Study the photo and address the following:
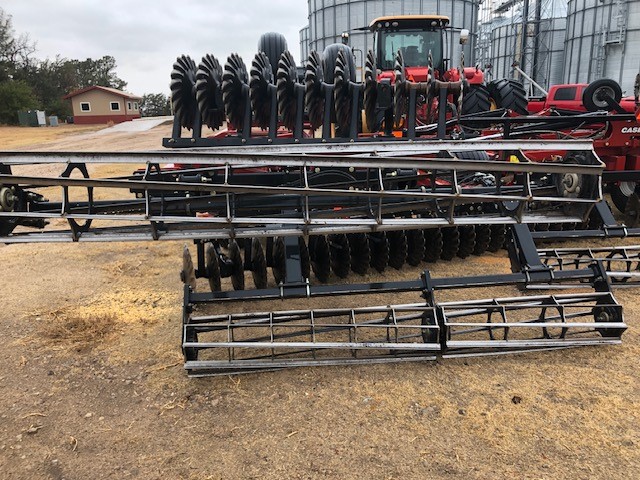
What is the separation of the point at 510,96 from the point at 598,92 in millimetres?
1497

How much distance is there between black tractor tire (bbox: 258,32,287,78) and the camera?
18.2 ft

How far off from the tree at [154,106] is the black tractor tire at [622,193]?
159 feet

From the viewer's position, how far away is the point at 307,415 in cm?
282


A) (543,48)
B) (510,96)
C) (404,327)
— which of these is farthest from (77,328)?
(543,48)

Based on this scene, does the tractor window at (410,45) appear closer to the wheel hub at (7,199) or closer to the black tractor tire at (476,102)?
the black tractor tire at (476,102)

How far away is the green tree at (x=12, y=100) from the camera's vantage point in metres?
37.3

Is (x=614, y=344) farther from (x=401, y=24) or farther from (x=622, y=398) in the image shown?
(x=401, y=24)

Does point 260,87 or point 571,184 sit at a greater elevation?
point 260,87

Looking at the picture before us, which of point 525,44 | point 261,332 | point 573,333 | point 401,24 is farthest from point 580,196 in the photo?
point 525,44

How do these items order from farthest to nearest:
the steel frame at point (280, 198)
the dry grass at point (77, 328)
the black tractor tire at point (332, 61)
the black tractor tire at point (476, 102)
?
the black tractor tire at point (476, 102), the black tractor tire at point (332, 61), the dry grass at point (77, 328), the steel frame at point (280, 198)

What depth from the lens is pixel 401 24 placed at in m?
9.22

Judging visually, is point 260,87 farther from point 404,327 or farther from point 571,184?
point 571,184

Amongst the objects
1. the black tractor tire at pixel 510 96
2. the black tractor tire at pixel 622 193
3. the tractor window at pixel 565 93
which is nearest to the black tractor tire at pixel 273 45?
the black tractor tire at pixel 510 96

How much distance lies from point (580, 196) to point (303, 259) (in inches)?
82.3
